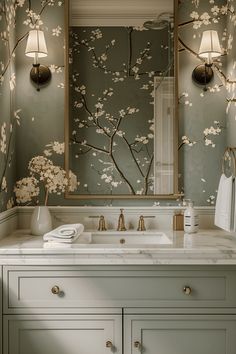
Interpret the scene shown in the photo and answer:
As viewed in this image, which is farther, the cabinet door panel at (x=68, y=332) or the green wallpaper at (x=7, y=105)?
the green wallpaper at (x=7, y=105)

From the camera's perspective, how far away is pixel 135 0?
2.61 metres

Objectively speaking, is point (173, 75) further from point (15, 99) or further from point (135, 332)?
point (135, 332)

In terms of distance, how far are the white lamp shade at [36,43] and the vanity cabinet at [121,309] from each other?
1.17m

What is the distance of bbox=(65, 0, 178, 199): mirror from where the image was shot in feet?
8.58

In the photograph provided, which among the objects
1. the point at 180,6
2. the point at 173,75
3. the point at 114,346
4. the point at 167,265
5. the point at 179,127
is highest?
the point at 180,6

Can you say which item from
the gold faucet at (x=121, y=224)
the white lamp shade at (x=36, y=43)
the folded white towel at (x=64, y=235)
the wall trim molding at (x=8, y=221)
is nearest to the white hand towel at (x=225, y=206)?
the gold faucet at (x=121, y=224)

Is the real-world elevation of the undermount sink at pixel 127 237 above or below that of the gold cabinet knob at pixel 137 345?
above

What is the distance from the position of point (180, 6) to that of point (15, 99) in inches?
42.4

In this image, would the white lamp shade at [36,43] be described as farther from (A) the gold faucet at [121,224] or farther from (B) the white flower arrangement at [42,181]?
(A) the gold faucet at [121,224]

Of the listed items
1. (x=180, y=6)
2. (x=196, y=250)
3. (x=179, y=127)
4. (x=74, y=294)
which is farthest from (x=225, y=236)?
(x=180, y=6)

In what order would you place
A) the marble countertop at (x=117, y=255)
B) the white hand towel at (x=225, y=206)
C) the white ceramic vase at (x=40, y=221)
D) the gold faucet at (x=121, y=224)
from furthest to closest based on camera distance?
the gold faucet at (x=121, y=224), the white ceramic vase at (x=40, y=221), the white hand towel at (x=225, y=206), the marble countertop at (x=117, y=255)

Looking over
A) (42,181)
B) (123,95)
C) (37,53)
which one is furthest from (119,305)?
(37,53)

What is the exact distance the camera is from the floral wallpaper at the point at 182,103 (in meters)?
2.64

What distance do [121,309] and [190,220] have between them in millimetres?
643
